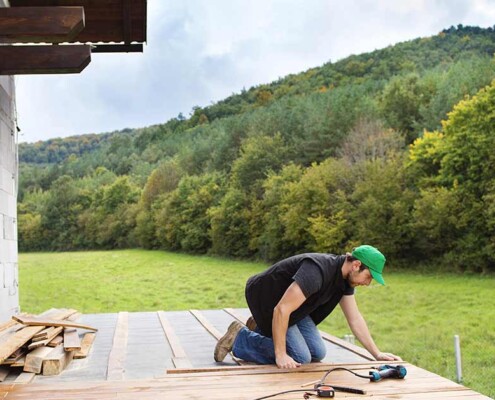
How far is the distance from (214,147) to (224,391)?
3471cm

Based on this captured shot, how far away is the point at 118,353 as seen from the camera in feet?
15.3

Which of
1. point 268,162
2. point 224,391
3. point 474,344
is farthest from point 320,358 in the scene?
point 268,162

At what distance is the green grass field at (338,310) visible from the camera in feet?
32.8

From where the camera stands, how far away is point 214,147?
37.4 m

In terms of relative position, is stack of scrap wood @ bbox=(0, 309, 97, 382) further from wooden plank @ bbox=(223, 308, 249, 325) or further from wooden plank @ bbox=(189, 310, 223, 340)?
wooden plank @ bbox=(223, 308, 249, 325)

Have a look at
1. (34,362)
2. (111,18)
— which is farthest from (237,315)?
(111,18)

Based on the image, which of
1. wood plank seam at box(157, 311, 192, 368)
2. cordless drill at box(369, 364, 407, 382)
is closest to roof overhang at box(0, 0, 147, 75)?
wood plank seam at box(157, 311, 192, 368)

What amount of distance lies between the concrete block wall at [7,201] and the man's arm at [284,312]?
11.6ft

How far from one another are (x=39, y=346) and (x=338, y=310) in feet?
39.1

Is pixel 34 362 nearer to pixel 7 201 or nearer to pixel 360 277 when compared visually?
pixel 360 277

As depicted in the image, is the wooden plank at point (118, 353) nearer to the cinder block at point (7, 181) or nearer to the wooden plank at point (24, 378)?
the wooden plank at point (24, 378)

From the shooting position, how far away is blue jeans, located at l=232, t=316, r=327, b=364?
3773 millimetres

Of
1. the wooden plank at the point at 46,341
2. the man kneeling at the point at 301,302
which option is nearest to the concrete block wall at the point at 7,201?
the wooden plank at the point at 46,341

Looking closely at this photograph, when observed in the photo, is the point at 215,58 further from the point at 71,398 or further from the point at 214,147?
the point at 71,398
